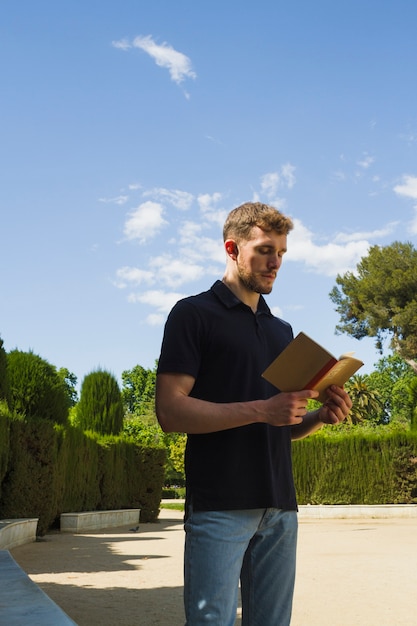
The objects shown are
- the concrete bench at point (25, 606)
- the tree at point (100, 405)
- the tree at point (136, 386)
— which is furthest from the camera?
the tree at point (136, 386)

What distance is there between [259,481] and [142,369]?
6958 centimetres

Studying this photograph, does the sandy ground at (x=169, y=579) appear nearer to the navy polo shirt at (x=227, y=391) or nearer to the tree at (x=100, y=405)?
the navy polo shirt at (x=227, y=391)

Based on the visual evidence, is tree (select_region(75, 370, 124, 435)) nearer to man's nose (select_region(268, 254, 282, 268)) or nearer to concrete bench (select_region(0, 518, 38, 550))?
concrete bench (select_region(0, 518, 38, 550))

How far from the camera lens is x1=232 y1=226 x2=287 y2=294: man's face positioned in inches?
101

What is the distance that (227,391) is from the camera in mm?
2473

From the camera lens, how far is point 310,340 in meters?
2.32

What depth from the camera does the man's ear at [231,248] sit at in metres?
2.64

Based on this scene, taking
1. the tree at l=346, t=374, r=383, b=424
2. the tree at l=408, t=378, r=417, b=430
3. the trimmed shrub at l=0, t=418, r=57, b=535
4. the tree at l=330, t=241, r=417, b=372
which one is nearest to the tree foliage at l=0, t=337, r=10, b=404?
the trimmed shrub at l=0, t=418, r=57, b=535

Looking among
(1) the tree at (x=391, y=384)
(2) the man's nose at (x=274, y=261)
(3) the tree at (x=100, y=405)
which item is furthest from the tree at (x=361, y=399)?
(2) the man's nose at (x=274, y=261)

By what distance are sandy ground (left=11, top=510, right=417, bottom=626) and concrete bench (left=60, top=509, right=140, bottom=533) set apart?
1.51 meters

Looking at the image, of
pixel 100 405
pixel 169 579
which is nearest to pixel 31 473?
pixel 169 579

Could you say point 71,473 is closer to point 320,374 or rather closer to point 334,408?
point 334,408

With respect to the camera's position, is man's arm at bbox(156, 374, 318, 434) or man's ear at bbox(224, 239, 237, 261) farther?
man's ear at bbox(224, 239, 237, 261)

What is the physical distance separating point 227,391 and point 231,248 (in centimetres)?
55
